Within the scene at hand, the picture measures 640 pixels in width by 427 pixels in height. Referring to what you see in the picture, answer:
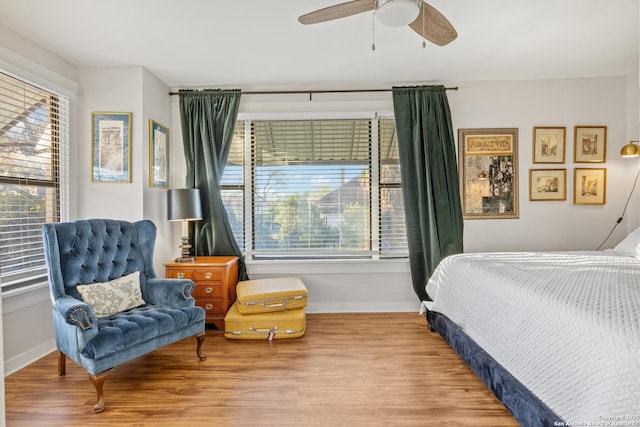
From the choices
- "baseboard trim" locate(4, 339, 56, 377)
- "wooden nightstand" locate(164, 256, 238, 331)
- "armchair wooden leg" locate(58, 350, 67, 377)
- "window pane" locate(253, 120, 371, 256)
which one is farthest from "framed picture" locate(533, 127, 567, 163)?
"baseboard trim" locate(4, 339, 56, 377)

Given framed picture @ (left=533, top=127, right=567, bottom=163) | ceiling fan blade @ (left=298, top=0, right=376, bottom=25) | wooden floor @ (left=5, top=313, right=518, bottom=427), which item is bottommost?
wooden floor @ (left=5, top=313, right=518, bottom=427)

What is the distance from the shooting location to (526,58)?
9.87 feet

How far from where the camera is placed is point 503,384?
5.75 feet

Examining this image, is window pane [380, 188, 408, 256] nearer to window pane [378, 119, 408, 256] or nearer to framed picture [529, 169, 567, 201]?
window pane [378, 119, 408, 256]

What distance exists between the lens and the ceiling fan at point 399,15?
159cm

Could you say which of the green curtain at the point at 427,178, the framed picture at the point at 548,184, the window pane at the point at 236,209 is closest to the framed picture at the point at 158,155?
the window pane at the point at 236,209

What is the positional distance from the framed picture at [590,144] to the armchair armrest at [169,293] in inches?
161

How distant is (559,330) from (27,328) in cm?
353

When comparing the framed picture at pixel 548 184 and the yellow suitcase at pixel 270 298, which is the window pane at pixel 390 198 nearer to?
the yellow suitcase at pixel 270 298

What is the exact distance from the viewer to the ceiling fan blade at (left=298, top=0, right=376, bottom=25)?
1.76m

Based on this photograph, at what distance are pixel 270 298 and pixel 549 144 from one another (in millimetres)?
3341

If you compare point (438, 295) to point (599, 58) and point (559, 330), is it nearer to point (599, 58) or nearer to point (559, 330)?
point (559, 330)

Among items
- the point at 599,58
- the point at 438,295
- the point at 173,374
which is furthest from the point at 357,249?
the point at 599,58

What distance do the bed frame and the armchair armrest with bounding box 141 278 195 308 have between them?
6.52 ft
